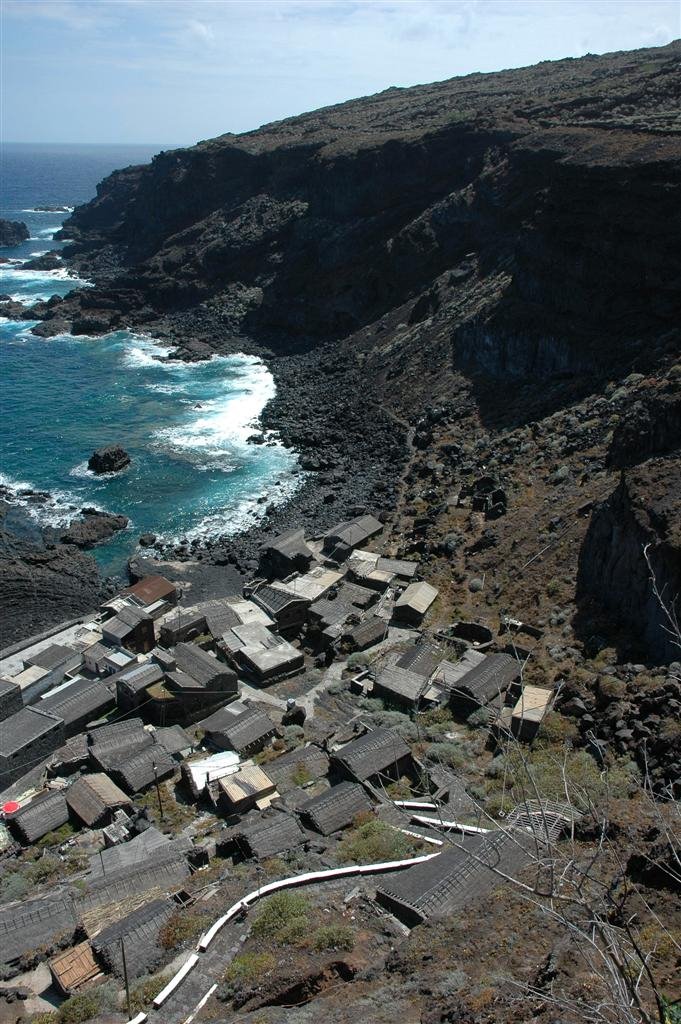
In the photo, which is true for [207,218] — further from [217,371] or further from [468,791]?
[468,791]

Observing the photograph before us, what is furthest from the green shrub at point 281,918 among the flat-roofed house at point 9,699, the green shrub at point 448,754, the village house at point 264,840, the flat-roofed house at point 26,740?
the flat-roofed house at point 9,699

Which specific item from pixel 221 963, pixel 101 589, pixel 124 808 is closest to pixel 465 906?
pixel 221 963

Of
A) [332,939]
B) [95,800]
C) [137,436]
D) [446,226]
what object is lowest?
[95,800]

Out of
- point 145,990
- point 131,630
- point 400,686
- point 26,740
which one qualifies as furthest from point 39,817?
point 400,686

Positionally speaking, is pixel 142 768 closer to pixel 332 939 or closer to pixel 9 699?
pixel 9 699

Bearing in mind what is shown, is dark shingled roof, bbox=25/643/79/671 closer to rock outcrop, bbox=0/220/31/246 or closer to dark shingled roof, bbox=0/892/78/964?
dark shingled roof, bbox=0/892/78/964

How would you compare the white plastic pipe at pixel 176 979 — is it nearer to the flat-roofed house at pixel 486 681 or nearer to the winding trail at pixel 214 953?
the winding trail at pixel 214 953
